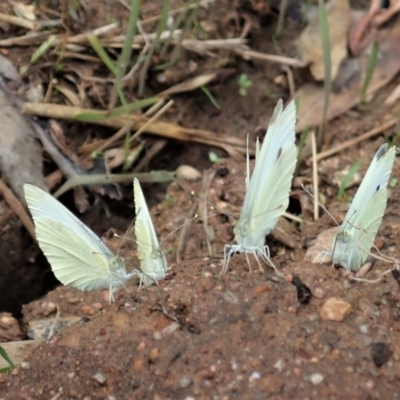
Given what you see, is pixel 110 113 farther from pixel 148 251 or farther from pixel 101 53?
pixel 148 251

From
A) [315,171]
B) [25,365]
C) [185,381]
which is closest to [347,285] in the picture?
[185,381]

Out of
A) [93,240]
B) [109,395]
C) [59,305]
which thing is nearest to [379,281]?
[109,395]

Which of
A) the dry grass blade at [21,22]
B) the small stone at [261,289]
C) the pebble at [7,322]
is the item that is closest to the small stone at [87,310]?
the pebble at [7,322]

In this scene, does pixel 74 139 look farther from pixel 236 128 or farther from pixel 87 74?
pixel 236 128

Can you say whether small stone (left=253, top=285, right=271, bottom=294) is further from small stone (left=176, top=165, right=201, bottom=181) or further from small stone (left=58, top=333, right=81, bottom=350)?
small stone (left=176, top=165, right=201, bottom=181)

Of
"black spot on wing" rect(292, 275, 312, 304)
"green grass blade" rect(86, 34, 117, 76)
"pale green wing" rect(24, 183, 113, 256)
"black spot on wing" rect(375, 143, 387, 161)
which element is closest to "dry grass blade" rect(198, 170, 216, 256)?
"pale green wing" rect(24, 183, 113, 256)

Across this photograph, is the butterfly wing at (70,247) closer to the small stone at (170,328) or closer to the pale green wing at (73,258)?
the pale green wing at (73,258)
